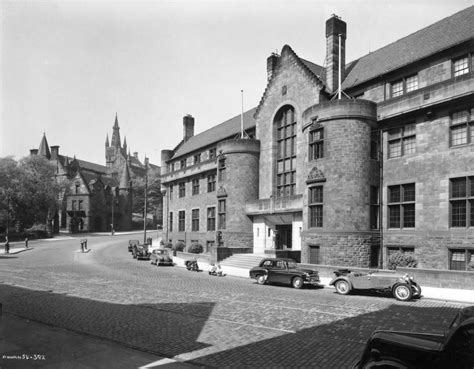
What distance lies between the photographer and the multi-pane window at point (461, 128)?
2109 cm

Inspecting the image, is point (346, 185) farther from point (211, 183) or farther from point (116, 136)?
point (116, 136)

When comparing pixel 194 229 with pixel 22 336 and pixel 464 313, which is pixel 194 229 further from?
pixel 464 313

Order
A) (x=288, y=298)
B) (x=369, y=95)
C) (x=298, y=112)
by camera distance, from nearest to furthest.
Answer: (x=288, y=298)
(x=369, y=95)
(x=298, y=112)

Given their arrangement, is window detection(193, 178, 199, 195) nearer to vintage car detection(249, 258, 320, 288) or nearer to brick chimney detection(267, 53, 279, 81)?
brick chimney detection(267, 53, 279, 81)

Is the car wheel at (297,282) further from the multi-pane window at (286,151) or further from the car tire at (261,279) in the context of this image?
the multi-pane window at (286,151)

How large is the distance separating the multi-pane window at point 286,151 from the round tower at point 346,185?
7054 mm

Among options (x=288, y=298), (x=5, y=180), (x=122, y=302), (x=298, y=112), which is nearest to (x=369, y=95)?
(x=298, y=112)

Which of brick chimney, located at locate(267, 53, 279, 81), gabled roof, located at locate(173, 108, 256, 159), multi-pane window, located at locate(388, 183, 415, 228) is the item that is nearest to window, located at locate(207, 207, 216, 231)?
gabled roof, located at locate(173, 108, 256, 159)

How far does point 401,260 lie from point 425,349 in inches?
749

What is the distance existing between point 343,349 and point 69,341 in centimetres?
663

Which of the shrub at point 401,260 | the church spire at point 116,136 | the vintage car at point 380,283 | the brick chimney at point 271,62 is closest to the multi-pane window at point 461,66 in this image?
the shrub at point 401,260

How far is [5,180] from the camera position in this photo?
197 feet

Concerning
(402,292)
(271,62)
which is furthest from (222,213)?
(402,292)

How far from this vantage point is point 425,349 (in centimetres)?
551
